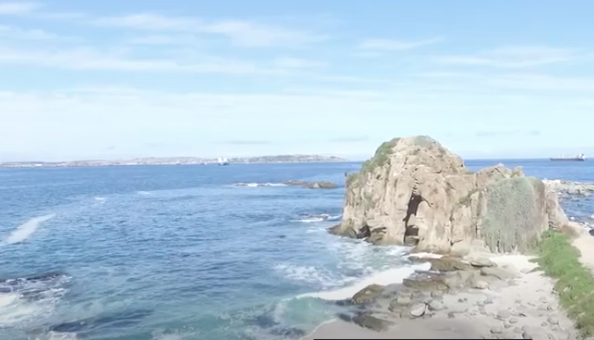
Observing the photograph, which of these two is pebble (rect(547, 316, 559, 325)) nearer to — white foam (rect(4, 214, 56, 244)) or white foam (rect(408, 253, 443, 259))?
white foam (rect(408, 253, 443, 259))

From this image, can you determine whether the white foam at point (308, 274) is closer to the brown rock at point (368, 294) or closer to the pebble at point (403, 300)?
the brown rock at point (368, 294)

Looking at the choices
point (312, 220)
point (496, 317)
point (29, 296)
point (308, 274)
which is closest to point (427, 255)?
point (308, 274)

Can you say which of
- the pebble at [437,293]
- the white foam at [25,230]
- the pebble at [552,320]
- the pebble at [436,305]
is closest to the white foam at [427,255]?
the pebble at [437,293]

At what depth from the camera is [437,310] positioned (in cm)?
3256

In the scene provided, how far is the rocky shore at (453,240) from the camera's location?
30.5 metres

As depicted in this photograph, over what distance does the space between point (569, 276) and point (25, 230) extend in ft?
207

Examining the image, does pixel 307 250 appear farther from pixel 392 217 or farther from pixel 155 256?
pixel 155 256

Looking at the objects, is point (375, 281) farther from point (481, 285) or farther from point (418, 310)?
point (418, 310)

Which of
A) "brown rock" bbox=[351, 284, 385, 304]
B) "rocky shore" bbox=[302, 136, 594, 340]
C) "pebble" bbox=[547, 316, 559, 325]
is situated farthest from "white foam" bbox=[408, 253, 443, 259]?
"pebble" bbox=[547, 316, 559, 325]

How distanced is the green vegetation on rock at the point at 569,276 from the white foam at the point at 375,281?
357 inches

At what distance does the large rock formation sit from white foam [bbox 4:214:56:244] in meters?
36.6

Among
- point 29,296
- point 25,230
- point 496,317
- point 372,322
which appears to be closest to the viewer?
point 372,322

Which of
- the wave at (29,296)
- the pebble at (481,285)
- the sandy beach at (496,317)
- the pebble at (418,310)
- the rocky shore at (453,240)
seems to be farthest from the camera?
the pebble at (481,285)

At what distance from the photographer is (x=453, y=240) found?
50.7 meters
